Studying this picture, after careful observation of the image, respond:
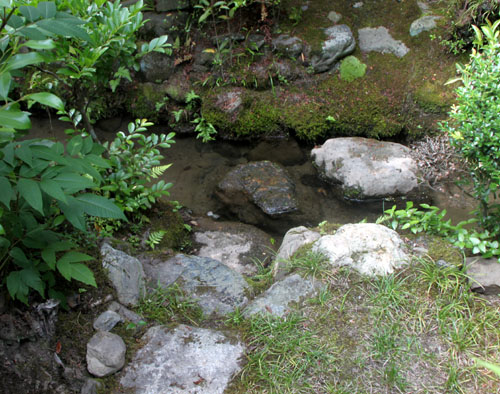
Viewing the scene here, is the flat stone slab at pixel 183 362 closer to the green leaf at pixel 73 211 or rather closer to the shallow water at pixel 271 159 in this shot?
the green leaf at pixel 73 211

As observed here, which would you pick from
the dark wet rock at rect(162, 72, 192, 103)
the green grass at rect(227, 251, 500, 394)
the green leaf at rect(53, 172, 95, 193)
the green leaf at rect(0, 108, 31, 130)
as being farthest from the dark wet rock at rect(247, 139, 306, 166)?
the green leaf at rect(0, 108, 31, 130)

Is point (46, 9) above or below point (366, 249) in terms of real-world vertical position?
above

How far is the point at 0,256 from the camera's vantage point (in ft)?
7.16

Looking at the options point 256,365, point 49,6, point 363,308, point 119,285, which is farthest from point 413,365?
point 49,6

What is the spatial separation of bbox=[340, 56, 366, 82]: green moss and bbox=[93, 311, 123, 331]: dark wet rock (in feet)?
17.7

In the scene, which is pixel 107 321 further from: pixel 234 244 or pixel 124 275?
pixel 234 244

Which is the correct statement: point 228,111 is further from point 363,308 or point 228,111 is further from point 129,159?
point 363,308

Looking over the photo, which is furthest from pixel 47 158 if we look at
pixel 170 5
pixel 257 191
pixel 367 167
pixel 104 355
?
pixel 170 5

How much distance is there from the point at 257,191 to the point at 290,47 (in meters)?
2.68

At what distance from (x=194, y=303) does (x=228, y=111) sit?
163 inches

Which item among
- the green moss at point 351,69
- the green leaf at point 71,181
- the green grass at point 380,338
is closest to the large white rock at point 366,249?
the green grass at point 380,338

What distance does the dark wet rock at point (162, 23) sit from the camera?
282 inches

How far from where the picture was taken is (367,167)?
578 centimetres

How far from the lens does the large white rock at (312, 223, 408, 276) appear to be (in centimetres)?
312
